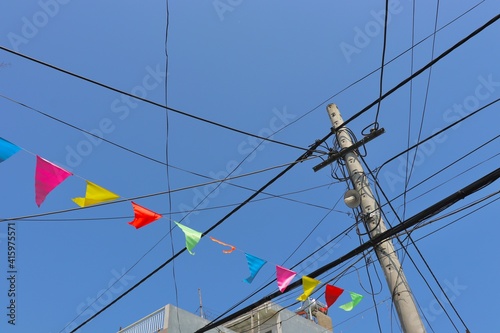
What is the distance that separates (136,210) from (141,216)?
0.12 meters

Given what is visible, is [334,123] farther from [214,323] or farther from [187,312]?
[187,312]

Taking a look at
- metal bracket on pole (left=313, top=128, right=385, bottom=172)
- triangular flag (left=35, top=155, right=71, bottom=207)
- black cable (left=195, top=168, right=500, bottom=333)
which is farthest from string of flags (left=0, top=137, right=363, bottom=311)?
metal bracket on pole (left=313, top=128, right=385, bottom=172)

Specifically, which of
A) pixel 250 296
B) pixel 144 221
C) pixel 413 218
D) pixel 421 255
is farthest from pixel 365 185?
pixel 144 221

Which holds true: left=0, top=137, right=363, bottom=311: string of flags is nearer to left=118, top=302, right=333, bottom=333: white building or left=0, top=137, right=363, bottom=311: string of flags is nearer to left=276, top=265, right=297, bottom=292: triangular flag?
left=276, top=265, right=297, bottom=292: triangular flag

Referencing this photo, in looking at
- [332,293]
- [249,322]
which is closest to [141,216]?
[332,293]

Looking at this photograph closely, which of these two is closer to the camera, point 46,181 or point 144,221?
point 46,181

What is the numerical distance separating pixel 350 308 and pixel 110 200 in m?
6.24

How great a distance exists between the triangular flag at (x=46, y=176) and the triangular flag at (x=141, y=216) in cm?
139

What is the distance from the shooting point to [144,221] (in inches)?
267

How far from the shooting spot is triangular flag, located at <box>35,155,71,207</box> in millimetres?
5457

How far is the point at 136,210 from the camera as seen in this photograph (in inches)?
264

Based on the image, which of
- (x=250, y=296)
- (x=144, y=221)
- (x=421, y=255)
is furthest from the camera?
(x=250, y=296)

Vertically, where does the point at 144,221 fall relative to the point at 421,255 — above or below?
above

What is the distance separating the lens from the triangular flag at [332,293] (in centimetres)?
805
